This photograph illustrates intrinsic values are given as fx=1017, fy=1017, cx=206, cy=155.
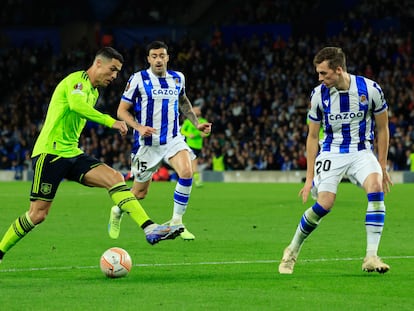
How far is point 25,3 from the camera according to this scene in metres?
44.2

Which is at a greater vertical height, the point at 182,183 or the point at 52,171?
the point at 52,171

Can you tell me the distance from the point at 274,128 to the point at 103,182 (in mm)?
24532

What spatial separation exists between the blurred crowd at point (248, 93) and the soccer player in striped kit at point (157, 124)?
18068mm

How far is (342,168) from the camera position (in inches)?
364

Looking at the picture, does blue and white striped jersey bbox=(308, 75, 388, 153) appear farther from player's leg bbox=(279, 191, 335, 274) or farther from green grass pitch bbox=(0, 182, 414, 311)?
green grass pitch bbox=(0, 182, 414, 311)

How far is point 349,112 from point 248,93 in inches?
1051

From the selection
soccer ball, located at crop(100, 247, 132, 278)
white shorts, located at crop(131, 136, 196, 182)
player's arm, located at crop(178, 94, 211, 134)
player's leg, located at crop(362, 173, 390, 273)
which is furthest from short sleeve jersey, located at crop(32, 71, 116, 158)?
player's arm, located at crop(178, 94, 211, 134)

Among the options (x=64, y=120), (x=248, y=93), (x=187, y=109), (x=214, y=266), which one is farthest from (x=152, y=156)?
(x=248, y=93)

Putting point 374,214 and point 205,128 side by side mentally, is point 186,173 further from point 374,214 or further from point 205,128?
point 374,214

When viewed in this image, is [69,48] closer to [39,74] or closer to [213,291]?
[39,74]

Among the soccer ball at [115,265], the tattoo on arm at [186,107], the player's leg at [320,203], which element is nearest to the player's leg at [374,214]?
the player's leg at [320,203]

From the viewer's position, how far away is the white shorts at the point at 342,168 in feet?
30.2

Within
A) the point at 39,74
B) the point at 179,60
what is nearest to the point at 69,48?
the point at 39,74

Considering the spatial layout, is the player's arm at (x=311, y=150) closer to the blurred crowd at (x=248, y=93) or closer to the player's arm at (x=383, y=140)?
the player's arm at (x=383, y=140)
